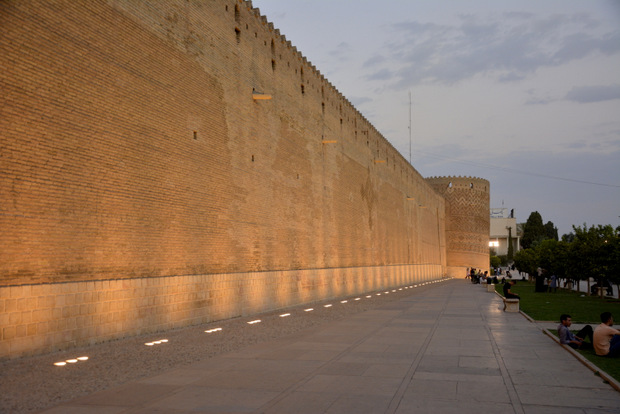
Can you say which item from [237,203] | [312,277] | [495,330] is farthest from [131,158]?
[312,277]

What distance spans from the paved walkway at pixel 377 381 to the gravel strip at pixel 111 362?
12.9 inches

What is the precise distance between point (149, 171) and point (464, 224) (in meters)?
55.9

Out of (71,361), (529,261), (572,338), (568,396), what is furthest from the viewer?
(529,261)

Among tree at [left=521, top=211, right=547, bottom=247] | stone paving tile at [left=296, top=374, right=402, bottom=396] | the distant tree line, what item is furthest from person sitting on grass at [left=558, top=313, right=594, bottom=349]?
tree at [left=521, top=211, right=547, bottom=247]

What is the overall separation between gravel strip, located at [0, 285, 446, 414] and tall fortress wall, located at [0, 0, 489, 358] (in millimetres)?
365

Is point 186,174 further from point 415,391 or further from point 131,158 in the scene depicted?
point 415,391

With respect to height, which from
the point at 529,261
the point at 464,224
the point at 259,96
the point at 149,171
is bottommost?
the point at 529,261

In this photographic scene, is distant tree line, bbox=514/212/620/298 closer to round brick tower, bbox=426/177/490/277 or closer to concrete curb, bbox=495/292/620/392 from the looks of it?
concrete curb, bbox=495/292/620/392

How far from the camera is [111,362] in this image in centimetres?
786

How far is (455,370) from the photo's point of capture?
7.34 meters

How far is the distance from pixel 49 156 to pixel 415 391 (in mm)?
6135

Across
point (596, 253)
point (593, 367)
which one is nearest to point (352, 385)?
point (593, 367)

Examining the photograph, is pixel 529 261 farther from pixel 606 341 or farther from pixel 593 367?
pixel 593 367

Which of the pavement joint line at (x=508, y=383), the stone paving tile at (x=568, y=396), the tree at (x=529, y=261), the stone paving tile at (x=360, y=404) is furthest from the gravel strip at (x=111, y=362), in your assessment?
the tree at (x=529, y=261)
